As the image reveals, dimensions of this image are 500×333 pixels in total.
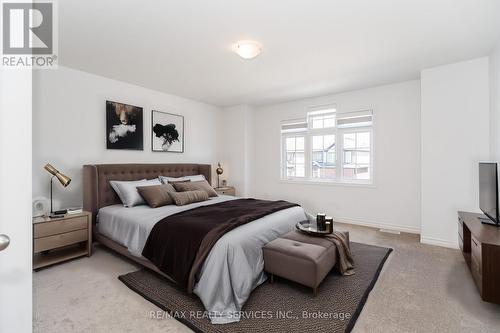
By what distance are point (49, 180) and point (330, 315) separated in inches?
142

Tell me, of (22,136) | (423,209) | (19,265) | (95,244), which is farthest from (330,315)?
(95,244)

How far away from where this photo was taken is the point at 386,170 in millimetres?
4176

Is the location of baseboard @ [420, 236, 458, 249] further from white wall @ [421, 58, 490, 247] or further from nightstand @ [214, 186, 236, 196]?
nightstand @ [214, 186, 236, 196]

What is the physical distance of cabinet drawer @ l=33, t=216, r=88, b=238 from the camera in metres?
2.56

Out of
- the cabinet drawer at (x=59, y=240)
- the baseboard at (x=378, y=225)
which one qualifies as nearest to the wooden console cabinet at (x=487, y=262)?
the baseboard at (x=378, y=225)

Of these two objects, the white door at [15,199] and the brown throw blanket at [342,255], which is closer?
the white door at [15,199]

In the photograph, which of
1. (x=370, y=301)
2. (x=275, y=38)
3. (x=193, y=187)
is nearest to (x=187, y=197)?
(x=193, y=187)

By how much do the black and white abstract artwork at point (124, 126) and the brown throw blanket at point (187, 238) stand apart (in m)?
1.89

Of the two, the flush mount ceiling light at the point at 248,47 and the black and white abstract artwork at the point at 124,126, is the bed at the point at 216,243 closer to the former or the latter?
the black and white abstract artwork at the point at 124,126

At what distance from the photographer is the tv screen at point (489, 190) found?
7.87 ft

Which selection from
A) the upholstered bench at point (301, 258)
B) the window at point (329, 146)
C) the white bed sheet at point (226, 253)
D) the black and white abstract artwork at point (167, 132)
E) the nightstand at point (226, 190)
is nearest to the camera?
the white bed sheet at point (226, 253)

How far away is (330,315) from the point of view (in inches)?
73.5

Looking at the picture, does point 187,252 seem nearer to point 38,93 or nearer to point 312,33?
point 312,33

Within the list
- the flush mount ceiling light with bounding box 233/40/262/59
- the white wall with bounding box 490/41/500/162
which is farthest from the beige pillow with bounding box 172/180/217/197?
the white wall with bounding box 490/41/500/162
